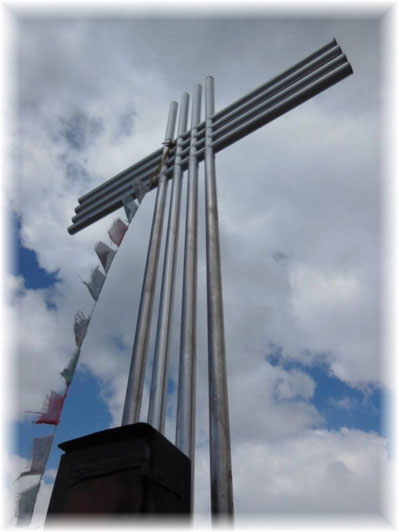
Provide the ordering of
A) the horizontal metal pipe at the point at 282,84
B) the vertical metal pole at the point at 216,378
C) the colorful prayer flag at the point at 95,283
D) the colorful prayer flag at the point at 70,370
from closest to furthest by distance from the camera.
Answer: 1. the vertical metal pole at the point at 216,378
2. the colorful prayer flag at the point at 70,370
3. the colorful prayer flag at the point at 95,283
4. the horizontal metal pipe at the point at 282,84

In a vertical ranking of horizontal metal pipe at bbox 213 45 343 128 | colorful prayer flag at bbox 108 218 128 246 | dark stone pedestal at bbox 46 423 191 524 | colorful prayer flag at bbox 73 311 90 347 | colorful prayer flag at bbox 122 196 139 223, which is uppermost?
horizontal metal pipe at bbox 213 45 343 128

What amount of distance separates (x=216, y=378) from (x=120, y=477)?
1895 mm

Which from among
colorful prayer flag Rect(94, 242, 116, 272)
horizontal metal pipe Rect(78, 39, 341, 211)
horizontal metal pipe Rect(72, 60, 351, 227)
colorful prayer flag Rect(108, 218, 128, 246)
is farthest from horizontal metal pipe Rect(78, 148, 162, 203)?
colorful prayer flag Rect(94, 242, 116, 272)

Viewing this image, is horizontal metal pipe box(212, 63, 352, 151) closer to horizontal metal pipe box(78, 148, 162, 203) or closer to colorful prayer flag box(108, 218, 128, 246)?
horizontal metal pipe box(78, 148, 162, 203)

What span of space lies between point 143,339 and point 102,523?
319 cm

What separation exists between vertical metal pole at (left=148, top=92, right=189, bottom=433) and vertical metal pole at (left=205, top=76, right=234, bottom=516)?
769mm

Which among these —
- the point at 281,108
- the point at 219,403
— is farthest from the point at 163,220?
the point at 219,403

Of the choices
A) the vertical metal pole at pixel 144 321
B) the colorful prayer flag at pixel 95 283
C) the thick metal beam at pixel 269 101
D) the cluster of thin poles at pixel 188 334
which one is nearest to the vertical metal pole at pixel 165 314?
the cluster of thin poles at pixel 188 334

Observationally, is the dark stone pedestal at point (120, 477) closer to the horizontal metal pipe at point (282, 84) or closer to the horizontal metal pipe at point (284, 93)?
the horizontal metal pipe at point (284, 93)

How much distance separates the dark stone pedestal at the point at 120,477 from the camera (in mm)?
3074

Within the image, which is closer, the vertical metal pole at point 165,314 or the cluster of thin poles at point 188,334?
the cluster of thin poles at point 188,334

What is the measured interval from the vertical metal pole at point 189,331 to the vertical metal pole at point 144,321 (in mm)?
589

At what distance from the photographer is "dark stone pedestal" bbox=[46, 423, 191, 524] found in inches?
121

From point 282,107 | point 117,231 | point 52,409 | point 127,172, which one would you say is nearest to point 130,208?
point 117,231
